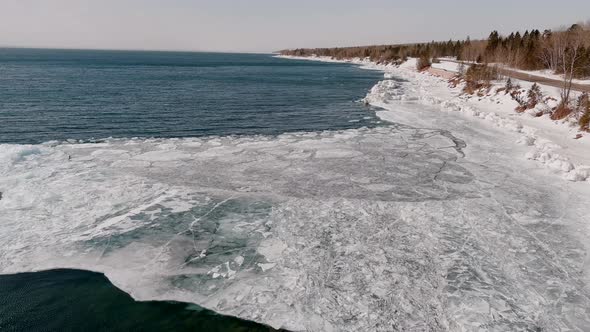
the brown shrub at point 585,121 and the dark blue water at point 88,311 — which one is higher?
the brown shrub at point 585,121

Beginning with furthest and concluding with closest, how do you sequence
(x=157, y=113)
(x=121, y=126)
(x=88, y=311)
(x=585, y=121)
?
A: (x=157, y=113)
(x=121, y=126)
(x=585, y=121)
(x=88, y=311)

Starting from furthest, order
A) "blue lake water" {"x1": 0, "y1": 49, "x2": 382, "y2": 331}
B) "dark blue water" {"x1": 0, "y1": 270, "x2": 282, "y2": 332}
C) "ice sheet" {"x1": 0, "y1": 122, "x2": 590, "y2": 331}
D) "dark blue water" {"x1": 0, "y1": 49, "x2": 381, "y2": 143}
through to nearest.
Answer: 1. "dark blue water" {"x1": 0, "y1": 49, "x2": 381, "y2": 143}
2. "ice sheet" {"x1": 0, "y1": 122, "x2": 590, "y2": 331}
3. "blue lake water" {"x1": 0, "y1": 49, "x2": 382, "y2": 331}
4. "dark blue water" {"x1": 0, "y1": 270, "x2": 282, "y2": 332}

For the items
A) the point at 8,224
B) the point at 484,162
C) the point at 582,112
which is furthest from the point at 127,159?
the point at 582,112

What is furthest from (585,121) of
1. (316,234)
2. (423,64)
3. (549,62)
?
(423,64)

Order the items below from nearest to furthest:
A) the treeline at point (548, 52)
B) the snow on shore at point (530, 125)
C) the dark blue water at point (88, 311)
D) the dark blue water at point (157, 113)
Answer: the dark blue water at point (88, 311), the snow on shore at point (530, 125), the dark blue water at point (157, 113), the treeline at point (548, 52)

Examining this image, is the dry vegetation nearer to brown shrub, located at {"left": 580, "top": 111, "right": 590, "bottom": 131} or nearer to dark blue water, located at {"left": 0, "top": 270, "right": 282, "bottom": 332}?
brown shrub, located at {"left": 580, "top": 111, "right": 590, "bottom": 131}

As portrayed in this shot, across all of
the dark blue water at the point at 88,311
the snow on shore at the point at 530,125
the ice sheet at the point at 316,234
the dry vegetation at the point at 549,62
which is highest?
the dry vegetation at the point at 549,62

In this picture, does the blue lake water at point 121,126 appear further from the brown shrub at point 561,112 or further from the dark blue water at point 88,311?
the brown shrub at point 561,112

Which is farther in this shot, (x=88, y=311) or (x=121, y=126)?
(x=121, y=126)

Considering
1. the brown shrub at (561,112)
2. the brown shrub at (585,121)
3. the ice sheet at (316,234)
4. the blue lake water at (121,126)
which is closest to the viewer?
the blue lake water at (121,126)

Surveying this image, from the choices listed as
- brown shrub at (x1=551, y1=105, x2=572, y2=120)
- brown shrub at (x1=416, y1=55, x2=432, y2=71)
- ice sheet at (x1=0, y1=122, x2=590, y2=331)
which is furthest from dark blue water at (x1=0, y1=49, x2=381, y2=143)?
brown shrub at (x1=416, y1=55, x2=432, y2=71)

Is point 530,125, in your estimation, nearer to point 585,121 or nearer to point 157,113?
point 585,121

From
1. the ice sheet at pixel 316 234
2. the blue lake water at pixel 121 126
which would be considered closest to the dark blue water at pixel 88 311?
the blue lake water at pixel 121 126
